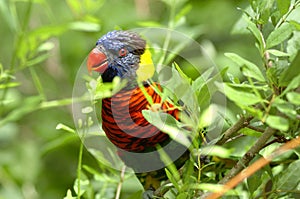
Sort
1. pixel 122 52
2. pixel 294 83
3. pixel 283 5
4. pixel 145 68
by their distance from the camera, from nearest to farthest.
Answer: pixel 294 83, pixel 283 5, pixel 145 68, pixel 122 52

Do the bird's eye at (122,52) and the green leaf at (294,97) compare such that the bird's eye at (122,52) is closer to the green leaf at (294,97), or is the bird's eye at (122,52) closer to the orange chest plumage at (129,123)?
the orange chest plumage at (129,123)

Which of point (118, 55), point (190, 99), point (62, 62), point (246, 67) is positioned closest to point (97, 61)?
point (118, 55)

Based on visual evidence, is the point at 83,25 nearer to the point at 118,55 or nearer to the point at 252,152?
the point at 118,55

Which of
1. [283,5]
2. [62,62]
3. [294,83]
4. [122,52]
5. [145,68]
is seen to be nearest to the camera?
[294,83]

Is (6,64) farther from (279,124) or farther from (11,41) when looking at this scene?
(279,124)

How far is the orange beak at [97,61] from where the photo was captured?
1035mm

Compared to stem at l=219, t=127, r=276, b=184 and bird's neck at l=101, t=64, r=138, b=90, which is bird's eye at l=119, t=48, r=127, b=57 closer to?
bird's neck at l=101, t=64, r=138, b=90

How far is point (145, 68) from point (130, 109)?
9 cm

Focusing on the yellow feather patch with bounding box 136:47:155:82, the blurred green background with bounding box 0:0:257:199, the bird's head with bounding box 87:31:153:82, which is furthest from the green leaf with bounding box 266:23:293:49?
the blurred green background with bounding box 0:0:257:199

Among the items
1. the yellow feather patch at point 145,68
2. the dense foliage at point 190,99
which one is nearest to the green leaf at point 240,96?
the dense foliage at point 190,99

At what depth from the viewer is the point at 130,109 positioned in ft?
3.41

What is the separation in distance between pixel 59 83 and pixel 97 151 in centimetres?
146

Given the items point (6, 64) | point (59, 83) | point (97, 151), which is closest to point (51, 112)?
point (59, 83)

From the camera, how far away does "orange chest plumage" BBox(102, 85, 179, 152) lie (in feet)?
3.37
